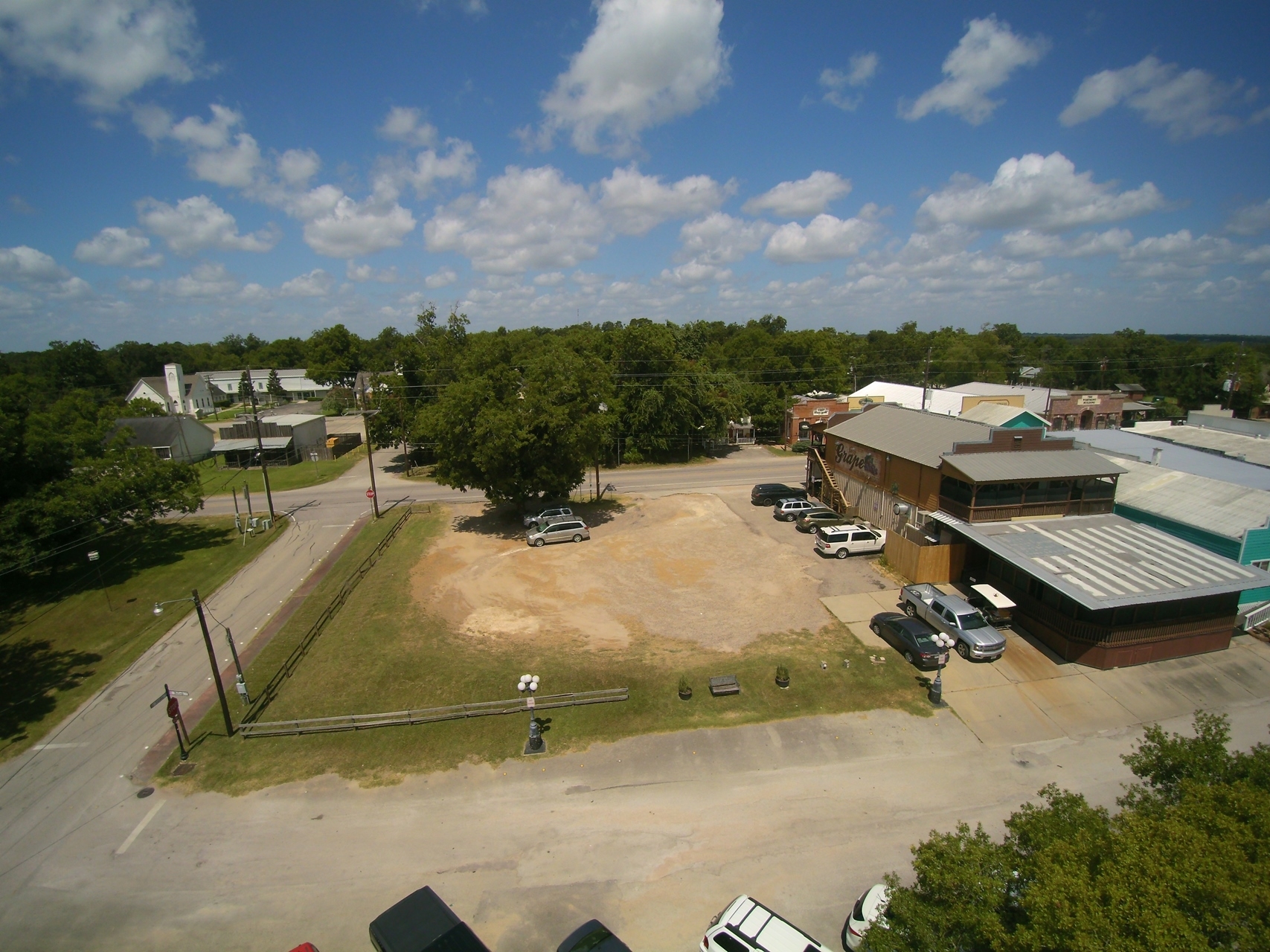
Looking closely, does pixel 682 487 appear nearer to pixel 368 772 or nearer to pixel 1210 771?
pixel 368 772

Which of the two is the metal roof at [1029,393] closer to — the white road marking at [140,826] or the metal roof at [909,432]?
the metal roof at [909,432]

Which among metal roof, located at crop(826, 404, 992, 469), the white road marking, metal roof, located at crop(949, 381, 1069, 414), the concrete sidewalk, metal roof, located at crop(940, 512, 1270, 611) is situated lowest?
the concrete sidewalk

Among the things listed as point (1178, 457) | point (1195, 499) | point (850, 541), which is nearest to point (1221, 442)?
point (1178, 457)

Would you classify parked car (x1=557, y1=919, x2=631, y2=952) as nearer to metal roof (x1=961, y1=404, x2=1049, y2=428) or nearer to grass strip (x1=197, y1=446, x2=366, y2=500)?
metal roof (x1=961, y1=404, x2=1049, y2=428)

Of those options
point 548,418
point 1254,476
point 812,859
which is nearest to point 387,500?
point 548,418

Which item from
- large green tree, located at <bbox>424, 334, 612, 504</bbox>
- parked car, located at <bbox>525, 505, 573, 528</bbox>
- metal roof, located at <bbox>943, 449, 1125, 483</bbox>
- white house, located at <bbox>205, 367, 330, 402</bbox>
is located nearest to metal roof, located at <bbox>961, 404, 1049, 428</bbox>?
metal roof, located at <bbox>943, 449, 1125, 483</bbox>

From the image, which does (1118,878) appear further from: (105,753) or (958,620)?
(105,753)

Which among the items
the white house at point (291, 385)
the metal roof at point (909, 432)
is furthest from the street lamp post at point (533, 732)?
the white house at point (291, 385)

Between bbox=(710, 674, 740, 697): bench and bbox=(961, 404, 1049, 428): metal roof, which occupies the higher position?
bbox=(961, 404, 1049, 428): metal roof
